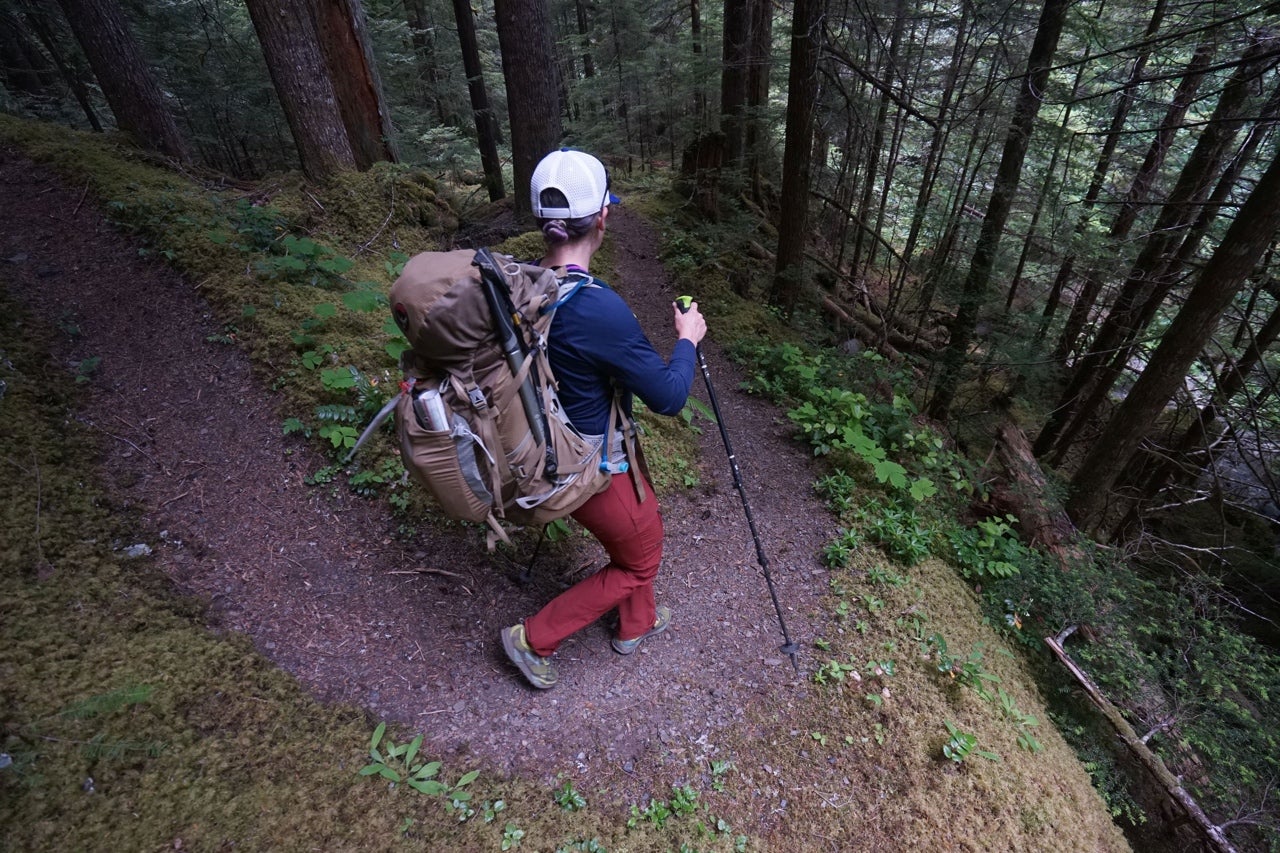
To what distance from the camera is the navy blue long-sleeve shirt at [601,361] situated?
2248mm

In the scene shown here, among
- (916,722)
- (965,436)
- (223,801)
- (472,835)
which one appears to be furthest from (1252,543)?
(223,801)

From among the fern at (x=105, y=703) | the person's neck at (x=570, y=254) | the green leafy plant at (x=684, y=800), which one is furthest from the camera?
the green leafy plant at (x=684, y=800)

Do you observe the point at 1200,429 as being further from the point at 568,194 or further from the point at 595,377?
the point at 568,194

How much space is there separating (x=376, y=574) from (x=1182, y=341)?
7530 millimetres

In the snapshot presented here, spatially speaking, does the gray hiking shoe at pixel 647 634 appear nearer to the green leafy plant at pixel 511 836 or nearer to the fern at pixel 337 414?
the green leafy plant at pixel 511 836

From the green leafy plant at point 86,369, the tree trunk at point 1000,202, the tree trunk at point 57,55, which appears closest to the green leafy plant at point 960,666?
the tree trunk at point 1000,202

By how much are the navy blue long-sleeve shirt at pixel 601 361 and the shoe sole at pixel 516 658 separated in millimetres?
1333

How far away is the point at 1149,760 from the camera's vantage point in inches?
159

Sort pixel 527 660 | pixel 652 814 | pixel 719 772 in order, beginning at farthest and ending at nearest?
pixel 527 660 < pixel 719 772 < pixel 652 814

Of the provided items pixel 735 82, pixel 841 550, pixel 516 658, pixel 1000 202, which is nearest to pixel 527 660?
pixel 516 658

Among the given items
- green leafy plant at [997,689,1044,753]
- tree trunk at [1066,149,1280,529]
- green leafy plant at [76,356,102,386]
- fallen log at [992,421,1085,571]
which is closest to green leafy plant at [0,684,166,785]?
green leafy plant at [76,356,102,386]

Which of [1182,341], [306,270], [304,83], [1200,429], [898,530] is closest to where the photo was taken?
[898,530]

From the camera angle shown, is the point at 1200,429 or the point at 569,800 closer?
the point at 569,800

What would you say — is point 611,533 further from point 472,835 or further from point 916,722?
point 916,722
